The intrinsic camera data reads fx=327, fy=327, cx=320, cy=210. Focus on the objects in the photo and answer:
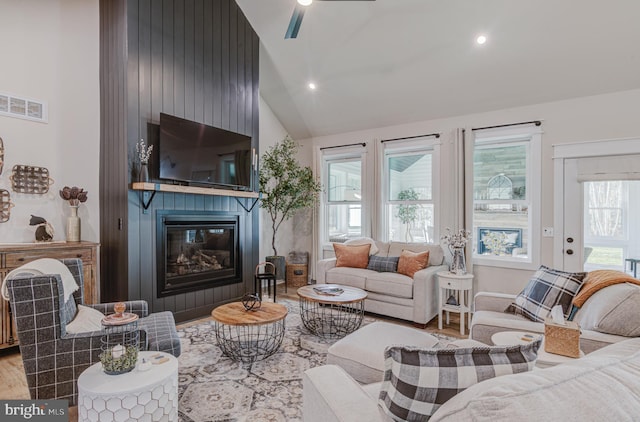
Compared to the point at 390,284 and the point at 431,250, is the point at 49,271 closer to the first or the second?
the point at 390,284

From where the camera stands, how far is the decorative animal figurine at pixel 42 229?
3.26 m

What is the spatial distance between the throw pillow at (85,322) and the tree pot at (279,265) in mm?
2904

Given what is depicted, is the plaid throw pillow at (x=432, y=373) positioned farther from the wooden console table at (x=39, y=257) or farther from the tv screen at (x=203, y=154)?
the wooden console table at (x=39, y=257)

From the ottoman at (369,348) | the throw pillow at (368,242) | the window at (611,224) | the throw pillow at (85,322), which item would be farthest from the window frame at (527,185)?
the throw pillow at (85,322)

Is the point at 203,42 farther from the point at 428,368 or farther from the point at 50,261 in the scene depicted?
the point at 428,368

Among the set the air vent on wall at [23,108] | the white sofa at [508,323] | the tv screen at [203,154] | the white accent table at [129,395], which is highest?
the air vent on wall at [23,108]

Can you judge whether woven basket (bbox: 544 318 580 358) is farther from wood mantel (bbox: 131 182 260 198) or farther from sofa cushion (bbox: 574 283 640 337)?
wood mantel (bbox: 131 182 260 198)

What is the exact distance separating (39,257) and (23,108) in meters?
1.58

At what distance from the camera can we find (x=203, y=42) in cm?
390

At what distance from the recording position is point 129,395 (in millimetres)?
1515

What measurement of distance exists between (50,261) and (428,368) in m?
2.47

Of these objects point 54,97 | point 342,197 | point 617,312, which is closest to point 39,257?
point 54,97

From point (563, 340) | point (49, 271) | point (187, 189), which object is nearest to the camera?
point (563, 340)

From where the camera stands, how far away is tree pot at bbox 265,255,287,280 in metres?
5.13
